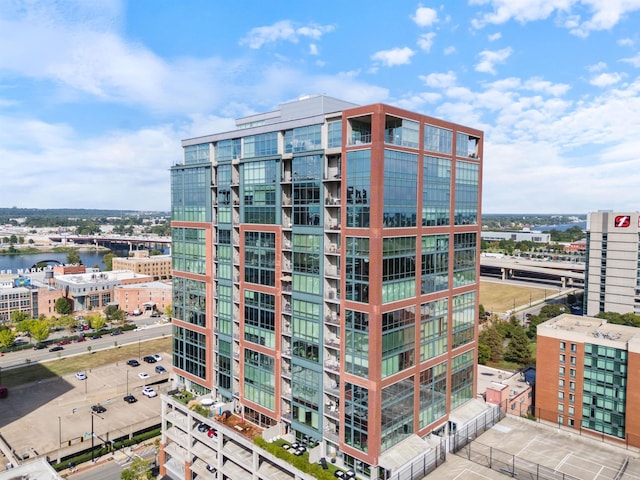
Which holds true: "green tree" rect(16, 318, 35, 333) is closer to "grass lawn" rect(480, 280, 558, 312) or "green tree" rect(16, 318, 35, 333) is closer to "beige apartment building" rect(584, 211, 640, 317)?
"grass lawn" rect(480, 280, 558, 312)

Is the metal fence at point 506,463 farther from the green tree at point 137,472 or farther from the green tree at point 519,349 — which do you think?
the green tree at point 519,349

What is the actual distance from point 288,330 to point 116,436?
38.4m

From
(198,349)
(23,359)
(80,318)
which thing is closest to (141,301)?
(80,318)

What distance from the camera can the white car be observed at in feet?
284

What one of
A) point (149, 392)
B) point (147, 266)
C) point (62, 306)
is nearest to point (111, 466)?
point (149, 392)

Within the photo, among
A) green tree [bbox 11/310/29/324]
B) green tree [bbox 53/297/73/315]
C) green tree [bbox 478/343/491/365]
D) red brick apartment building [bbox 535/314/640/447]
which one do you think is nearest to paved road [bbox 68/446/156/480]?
red brick apartment building [bbox 535/314/640/447]

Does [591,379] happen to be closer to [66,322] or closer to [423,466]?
[423,466]

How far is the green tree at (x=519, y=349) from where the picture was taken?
97438 millimetres

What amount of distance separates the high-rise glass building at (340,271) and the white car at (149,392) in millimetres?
29407

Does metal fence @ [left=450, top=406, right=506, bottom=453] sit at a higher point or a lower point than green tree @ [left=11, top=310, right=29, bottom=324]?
higher

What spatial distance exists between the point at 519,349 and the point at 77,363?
9782 centimetres

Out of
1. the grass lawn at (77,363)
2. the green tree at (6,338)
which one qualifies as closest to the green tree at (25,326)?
the green tree at (6,338)

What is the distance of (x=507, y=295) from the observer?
172 metres

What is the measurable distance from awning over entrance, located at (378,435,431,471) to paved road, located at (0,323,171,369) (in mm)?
94332
